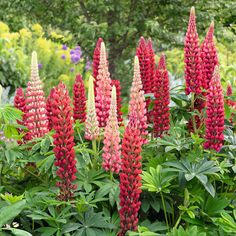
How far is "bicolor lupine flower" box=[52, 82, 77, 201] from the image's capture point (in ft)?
8.05

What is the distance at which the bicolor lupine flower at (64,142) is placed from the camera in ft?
8.05

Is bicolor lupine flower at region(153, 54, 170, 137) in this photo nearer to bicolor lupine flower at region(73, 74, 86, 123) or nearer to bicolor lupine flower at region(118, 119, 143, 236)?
bicolor lupine flower at region(73, 74, 86, 123)

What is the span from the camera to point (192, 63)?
304cm

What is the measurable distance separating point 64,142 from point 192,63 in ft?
3.21

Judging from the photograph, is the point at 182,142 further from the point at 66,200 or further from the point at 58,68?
the point at 58,68

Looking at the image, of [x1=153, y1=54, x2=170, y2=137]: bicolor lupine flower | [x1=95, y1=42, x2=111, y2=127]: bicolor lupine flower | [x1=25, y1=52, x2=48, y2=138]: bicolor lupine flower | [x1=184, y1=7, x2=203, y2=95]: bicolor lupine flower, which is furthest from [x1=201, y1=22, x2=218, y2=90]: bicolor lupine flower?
[x1=25, y1=52, x2=48, y2=138]: bicolor lupine flower

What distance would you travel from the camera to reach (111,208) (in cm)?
269

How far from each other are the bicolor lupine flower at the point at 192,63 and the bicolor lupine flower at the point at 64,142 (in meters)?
0.85

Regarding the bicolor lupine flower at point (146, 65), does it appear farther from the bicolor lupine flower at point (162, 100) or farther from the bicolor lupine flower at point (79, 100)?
the bicolor lupine flower at point (79, 100)

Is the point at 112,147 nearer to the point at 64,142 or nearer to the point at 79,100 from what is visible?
the point at 64,142

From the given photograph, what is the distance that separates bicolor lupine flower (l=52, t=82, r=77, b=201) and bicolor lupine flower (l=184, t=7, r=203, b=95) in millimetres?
853

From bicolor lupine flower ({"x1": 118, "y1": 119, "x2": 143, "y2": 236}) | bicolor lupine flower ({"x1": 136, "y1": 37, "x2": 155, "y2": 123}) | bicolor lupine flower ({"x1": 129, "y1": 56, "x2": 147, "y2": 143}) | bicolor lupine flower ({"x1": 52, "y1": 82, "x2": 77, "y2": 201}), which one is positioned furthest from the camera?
bicolor lupine flower ({"x1": 136, "y1": 37, "x2": 155, "y2": 123})

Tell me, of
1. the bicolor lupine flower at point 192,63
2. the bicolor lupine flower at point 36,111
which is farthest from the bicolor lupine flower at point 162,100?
the bicolor lupine flower at point 36,111

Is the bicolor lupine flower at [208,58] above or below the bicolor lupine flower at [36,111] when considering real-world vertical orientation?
above
